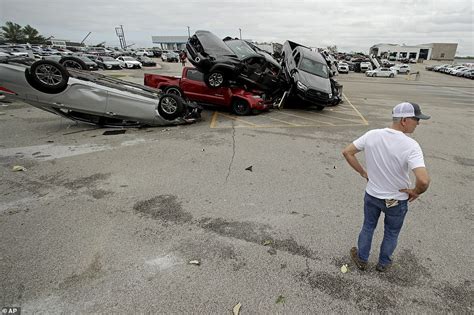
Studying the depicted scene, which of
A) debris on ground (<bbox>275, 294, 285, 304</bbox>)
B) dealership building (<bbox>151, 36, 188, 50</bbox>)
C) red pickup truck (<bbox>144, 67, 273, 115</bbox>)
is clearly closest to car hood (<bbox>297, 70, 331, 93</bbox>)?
red pickup truck (<bbox>144, 67, 273, 115</bbox>)

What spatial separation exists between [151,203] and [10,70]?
18.1 ft

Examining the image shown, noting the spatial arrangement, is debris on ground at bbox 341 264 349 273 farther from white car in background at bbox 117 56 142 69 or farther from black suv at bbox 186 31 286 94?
white car in background at bbox 117 56 142 69

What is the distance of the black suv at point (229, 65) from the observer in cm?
884

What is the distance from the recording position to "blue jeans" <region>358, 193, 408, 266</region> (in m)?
2.34

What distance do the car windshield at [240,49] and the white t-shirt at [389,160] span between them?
8.50m

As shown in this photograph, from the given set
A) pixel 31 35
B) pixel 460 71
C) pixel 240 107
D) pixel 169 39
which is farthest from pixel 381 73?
pixel 169 39

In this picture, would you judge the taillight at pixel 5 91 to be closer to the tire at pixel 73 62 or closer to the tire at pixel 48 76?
the tire at pixel 48 76

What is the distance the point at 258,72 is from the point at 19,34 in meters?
82.0

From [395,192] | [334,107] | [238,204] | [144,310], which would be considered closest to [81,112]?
[238,204]

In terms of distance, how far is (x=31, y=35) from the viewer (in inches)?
2596

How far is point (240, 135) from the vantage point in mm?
7305

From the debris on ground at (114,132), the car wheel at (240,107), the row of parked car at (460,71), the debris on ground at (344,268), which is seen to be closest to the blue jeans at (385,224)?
the debris on ground at (344,268)

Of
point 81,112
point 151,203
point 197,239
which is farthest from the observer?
point 81,112

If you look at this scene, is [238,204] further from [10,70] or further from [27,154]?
[10,70]
